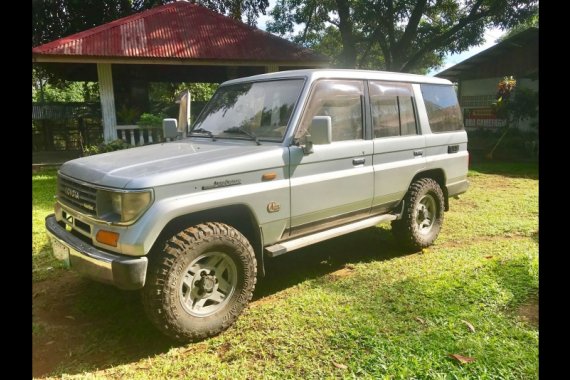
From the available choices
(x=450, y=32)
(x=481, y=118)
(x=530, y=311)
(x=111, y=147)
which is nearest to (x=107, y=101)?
(x=111, y=147)

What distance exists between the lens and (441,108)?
5.12 m

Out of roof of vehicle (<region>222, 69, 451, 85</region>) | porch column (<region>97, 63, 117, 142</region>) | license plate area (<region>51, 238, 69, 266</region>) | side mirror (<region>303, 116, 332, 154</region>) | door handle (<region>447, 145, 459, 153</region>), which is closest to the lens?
license plate area (<region>51, 238, 69, 266</region>)

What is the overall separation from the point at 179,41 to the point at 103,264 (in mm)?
10679

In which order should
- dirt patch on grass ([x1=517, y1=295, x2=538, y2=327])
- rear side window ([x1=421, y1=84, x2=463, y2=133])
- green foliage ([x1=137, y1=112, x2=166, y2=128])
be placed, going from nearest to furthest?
dirt patch on grass ([x1=517, y1=295, x2=538, y2=327]) → rear side window ([x1=421, y1=84, x2=463, y2=133]) → green foliage ([x1=137, y1=112, x2=166, y2=128])

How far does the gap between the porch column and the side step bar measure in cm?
928

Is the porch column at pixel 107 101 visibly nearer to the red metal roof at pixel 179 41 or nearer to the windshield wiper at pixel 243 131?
the red metal roof at pixel 179 41

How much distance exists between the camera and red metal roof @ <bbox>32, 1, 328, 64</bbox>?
10.9 m

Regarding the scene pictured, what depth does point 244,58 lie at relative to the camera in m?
12.1

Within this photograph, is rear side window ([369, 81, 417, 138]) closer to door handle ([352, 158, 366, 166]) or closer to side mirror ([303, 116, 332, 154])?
door handle ([352, 158, 366, 166])

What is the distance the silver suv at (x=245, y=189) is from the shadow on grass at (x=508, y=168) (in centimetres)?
690

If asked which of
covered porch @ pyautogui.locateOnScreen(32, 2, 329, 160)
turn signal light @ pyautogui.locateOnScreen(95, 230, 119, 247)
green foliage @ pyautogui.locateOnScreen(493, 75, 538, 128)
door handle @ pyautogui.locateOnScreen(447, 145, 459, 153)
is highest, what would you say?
covered porch @ pyautogui.locateOnScreen(32, 2, 329, 160)

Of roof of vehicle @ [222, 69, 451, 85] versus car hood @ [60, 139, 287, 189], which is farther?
roof of vehicle @ [222, 69, 451, 85]

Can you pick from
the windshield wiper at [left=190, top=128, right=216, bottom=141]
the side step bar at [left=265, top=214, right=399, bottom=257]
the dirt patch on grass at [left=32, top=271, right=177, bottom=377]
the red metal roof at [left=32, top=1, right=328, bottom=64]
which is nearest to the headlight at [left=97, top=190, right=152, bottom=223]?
the dirt patch on grass at [left=32, top=271, right=177, bottom=377]
